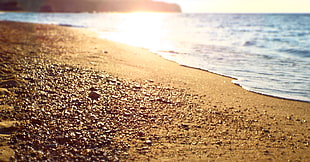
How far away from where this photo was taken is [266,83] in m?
5.99

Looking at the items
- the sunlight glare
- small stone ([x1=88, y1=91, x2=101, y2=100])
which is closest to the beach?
small stone ([x1=88, y1=91, x2=101, y2=100])

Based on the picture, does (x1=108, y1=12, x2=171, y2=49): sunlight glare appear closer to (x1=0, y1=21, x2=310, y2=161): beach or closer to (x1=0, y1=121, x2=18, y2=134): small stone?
(x1=0, y1=21, x2=310, y2=161): beach

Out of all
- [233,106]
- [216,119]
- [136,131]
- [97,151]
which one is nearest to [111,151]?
[97,151]

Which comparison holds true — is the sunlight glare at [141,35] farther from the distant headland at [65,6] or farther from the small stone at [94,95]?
the distant headland at [65,6]

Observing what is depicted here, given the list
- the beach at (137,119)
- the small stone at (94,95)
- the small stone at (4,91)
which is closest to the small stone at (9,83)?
the beach at (137,119)

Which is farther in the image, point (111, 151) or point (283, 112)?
point (283, 112)

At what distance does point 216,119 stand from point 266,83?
3.12 m

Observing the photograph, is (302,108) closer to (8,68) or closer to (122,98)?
(122,98)

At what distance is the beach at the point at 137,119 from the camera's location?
2.69 m

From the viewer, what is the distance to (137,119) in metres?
3.40

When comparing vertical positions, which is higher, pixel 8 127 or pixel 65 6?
pixel 65 6

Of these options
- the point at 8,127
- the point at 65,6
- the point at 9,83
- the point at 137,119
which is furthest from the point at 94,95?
the point at 65,6

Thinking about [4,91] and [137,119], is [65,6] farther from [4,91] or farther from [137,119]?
[137,119]

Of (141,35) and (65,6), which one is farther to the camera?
(65,6)
